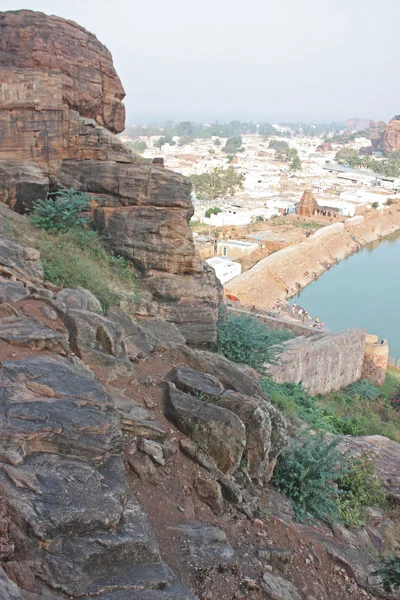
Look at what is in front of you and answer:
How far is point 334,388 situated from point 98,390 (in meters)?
12.1

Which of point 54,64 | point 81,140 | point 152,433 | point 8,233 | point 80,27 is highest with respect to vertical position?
point 80,27

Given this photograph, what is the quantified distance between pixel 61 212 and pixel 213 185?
41.7 metres

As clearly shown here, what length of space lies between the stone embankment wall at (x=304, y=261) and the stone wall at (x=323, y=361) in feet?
23.2

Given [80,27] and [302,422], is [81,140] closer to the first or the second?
[80,27]

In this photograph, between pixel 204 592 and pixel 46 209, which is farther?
pixel 46 209

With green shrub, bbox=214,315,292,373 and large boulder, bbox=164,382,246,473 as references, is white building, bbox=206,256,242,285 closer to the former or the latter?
green shrub, bbox=214,315,292,373

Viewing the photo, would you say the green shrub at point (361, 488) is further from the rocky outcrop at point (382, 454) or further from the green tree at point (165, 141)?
the green tree at point (165, 141)

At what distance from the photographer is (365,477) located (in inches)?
262

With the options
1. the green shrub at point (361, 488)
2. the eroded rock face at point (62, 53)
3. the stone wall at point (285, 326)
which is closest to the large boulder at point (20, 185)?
the eroded rock face at point (62, 53)

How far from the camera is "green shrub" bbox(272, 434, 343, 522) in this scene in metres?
5.50

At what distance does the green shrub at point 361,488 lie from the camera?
6.22 meters

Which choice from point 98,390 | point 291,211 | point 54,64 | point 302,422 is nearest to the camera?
point 98,390

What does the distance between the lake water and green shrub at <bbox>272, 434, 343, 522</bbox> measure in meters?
17.4

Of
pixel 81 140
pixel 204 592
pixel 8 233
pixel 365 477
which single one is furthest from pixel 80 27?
pixel 204 592
